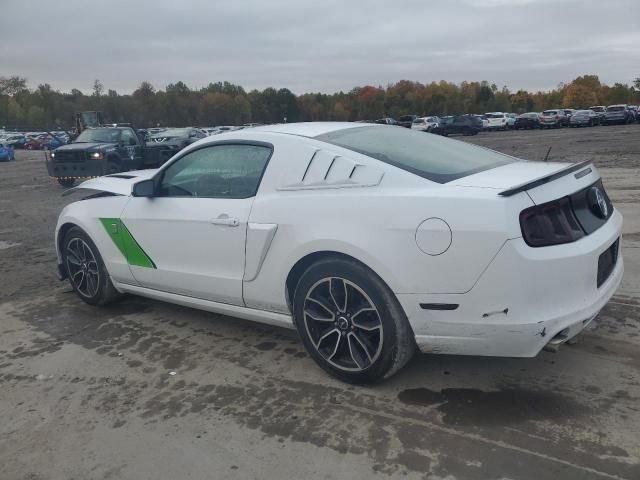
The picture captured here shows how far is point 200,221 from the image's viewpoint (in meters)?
3.91

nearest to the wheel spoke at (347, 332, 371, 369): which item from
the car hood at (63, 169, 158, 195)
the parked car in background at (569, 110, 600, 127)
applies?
the car hood at (63, 169, 158, 195)

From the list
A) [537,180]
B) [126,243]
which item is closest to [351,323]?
[537,180]

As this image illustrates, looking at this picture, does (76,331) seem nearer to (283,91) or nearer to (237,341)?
(237,341)

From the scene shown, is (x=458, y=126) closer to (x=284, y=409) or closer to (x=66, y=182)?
(x=66, y=182)

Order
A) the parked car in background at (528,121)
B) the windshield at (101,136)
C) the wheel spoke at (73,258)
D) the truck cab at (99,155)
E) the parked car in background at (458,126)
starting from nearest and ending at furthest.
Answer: the wheel spoke at (73,258)
the truck cab at (99,155)
the windshield at (101,136)
the parked car in background at (458,126)
the parked car in background at (528,121)

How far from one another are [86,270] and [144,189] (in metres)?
1.11

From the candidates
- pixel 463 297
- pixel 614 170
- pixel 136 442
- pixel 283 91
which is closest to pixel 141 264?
pixel 136 442

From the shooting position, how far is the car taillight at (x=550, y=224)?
9.27 feet

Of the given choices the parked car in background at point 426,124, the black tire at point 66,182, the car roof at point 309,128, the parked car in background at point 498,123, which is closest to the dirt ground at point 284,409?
the car roof at point 309,128

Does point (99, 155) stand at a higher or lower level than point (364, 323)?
higher

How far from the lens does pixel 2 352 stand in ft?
13.8

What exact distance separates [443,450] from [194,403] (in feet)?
4.65

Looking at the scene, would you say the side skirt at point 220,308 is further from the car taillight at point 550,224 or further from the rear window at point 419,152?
the car taillight at point 550,224

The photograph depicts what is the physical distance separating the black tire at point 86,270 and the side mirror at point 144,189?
831 millimetres
